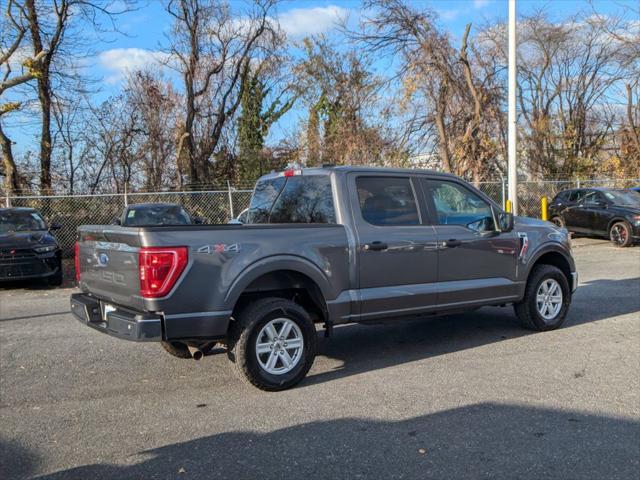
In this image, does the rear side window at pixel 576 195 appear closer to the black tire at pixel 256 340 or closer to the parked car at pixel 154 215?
the parked car at pixel 154 215

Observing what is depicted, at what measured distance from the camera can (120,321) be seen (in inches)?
183

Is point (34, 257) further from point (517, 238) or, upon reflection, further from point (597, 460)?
point (597, 460)

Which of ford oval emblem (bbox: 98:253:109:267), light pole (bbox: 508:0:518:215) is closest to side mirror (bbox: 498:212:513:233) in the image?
ford oval emblem (bbox: 98:253:109:267)

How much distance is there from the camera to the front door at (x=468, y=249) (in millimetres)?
6035

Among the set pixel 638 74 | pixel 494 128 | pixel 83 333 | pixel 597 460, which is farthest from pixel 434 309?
pixel 638 74

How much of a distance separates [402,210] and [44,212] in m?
12.7

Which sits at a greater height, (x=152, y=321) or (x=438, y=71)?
(x=438, y=71)

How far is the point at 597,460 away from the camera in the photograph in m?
3.58

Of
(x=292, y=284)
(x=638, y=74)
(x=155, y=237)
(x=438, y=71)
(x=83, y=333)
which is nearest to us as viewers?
(x=155, y=237)

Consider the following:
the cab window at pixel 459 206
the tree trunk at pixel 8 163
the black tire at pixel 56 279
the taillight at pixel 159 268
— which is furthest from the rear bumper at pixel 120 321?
the tree trunk at pixel 8 163

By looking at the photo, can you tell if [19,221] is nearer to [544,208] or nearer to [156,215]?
[156,215]

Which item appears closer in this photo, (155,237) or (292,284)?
(155,237)

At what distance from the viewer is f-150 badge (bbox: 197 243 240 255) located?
458 cm

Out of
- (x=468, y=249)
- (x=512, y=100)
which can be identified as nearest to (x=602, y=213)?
(x=512, y=100)
